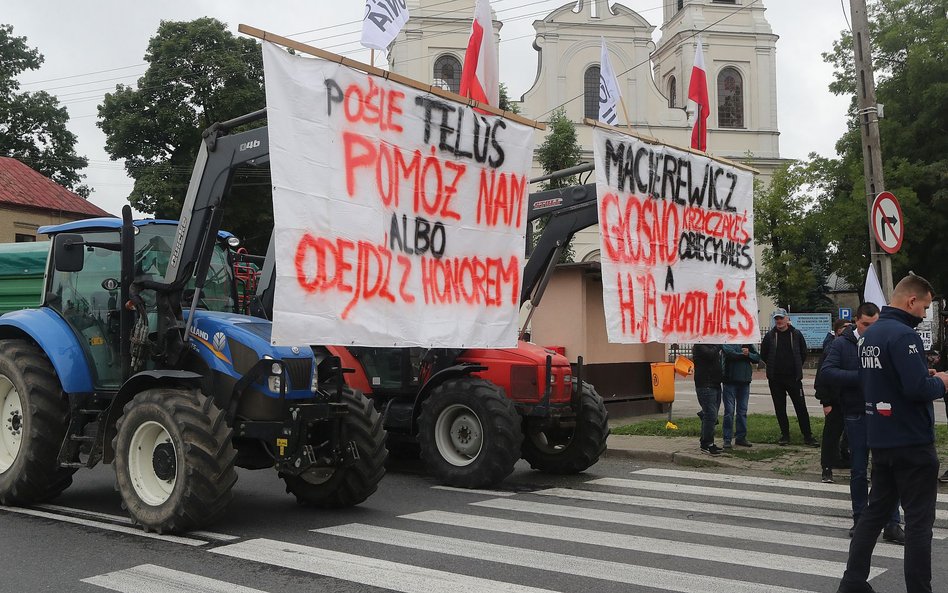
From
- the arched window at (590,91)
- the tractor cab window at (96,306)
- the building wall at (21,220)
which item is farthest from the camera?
the arched window at (590,91)

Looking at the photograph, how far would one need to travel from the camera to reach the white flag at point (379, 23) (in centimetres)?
880

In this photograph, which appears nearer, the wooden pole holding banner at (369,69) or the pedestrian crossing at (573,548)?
the pedestrian crossing at (573,548)

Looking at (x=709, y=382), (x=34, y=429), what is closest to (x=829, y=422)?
(x=709, y=382)

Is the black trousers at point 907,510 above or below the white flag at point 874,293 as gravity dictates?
below

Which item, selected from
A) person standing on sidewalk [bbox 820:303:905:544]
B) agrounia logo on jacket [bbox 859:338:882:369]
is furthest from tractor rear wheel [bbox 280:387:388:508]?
agrounia logo on jacket [bbox 859:338:882:369]

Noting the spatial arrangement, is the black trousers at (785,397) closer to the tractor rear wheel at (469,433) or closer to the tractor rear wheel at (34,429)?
the tractor rear wheel at (469,433)

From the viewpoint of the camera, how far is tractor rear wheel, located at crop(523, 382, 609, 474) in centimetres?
1075

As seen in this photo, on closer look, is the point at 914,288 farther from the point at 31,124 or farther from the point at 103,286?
the point at 31,124

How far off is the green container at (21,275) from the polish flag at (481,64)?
26.2 feet

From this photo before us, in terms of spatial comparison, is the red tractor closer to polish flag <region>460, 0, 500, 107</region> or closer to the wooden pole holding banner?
polish flag <region>460, 0, 500, 107</region>

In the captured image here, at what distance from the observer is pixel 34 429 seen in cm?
809

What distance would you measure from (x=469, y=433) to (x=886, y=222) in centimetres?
570

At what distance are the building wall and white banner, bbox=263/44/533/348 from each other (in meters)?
31.6

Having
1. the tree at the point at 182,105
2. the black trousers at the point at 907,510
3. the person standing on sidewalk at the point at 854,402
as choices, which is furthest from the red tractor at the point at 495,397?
the tree at the point at 182,105
